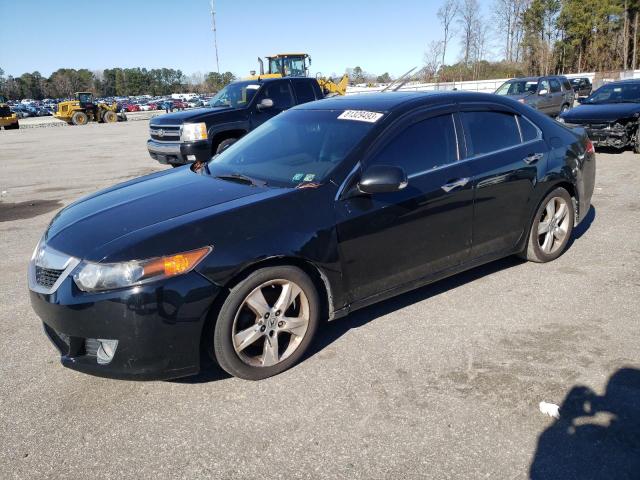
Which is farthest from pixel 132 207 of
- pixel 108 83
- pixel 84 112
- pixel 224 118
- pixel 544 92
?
pixel 108 83

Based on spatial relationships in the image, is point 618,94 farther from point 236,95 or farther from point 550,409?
point 550,409

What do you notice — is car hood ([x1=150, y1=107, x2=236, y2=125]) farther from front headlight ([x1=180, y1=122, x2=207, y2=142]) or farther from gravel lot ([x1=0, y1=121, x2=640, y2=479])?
gravel lot ([x1=0, y1=121, x2=640, y2=479])

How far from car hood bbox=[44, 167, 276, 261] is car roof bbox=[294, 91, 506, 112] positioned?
113 cm

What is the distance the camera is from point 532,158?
177 inches

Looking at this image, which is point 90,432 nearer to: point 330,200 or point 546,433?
point 330,200

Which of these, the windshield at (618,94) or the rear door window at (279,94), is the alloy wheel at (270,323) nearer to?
the rear door window at (279,94)

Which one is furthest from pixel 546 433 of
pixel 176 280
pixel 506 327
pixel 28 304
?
pixel 28 304

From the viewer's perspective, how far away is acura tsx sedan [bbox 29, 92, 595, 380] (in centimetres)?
279

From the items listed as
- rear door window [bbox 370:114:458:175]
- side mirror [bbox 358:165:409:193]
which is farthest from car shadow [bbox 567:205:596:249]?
side mirror [bbox 358:165:409:193]

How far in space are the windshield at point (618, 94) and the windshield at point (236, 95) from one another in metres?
8.19

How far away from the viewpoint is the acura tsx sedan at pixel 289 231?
2.79m

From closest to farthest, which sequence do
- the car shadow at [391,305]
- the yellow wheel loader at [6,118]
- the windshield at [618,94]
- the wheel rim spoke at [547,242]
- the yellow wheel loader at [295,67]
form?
the car shadow at [391,305], the wheel rim spoke at [547,242], the windshield at [618,94], the yellow wheel loader at [295,67], the yellow wheel loader at [6,118]

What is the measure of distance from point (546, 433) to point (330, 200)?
1.77 metres

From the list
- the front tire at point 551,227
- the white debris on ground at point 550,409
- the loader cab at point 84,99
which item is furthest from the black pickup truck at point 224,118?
the loader cab at point 84,99
